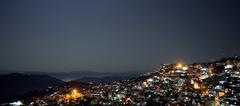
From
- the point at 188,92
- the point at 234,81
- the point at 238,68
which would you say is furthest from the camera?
the point at 238,68

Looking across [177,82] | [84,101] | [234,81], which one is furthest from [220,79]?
[84,101]

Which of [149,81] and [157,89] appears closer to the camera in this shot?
[157,89]

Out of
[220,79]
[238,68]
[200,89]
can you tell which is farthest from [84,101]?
[238,68]

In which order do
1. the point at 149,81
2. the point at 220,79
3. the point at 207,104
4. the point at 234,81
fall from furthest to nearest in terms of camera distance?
the point at 149,81 → the point at 220,79 → the point at 234,81 → the point at 207,104

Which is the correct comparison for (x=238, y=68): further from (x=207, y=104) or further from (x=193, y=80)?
(x=207, y=104)

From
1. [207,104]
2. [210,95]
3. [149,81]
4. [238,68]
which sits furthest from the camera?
[149,81]

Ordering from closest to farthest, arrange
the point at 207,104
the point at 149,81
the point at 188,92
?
the point at 207,104
the point at 188,92
the point at 149,81

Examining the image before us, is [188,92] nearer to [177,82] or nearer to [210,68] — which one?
[177,82]

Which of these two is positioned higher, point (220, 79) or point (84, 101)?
point (220, 79)

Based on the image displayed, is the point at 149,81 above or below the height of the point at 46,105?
above
